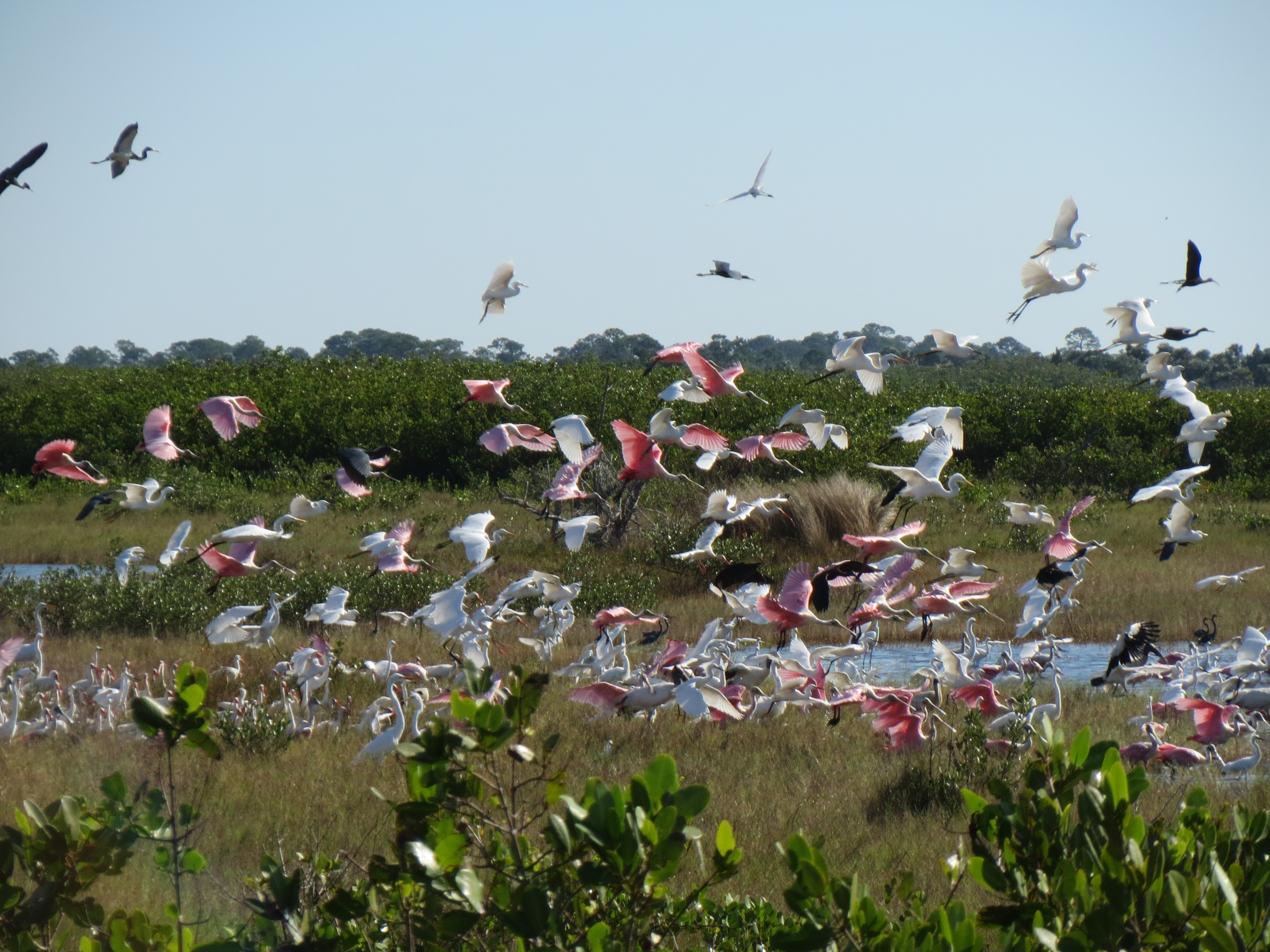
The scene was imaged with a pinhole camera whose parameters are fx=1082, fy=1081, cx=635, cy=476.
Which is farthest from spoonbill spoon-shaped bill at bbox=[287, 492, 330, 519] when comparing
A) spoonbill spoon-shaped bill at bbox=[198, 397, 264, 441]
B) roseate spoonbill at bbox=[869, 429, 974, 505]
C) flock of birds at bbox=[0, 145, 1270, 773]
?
roseate spoonbill at bbox=[869, 429, 974, 505]

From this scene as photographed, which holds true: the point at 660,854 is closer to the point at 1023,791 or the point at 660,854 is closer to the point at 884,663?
the point at 1023,791

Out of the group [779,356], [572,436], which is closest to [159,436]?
[572,436]

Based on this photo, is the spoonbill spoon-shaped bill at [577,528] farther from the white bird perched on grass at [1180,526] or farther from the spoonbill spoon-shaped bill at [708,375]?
the white bird perched on grass at [1180,526]

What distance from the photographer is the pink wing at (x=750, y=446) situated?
5.69 metres

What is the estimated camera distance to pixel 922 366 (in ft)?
141

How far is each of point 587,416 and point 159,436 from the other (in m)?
14.9

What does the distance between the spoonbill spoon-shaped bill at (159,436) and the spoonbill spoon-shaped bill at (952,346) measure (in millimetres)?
3753

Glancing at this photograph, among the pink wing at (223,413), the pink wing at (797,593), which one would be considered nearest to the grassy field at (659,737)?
the pink wing at (797,593)

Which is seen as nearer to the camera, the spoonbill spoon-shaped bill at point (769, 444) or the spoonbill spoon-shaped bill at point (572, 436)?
the spoonbill spoon-shaped bill at point (572, 436)

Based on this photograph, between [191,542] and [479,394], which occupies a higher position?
[479,394]

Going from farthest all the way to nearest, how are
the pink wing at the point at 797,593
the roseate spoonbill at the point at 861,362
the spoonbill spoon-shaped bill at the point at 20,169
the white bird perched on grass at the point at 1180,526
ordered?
the roseate spoonbill at the point at 861,362 < the white bird perched on grass at the point at 1180,526 < the pink wing at the point at 797,593 < the spoonbill spoon-shaped bill at the point at 20,169

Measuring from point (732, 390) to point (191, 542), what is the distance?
1140 centimetres

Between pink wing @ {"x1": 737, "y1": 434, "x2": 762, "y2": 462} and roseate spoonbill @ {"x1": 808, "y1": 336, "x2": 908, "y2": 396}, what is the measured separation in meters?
0.44

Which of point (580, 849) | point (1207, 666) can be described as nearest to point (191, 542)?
point (1207, 666)
